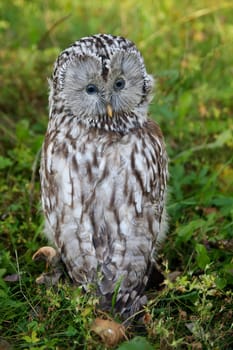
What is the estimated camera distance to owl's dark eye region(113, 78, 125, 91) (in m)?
3.33

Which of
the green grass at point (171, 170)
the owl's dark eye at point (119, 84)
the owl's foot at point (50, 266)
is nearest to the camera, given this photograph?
the green grass at point (171, 170)

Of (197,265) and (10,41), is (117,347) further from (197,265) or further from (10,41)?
(10,41)

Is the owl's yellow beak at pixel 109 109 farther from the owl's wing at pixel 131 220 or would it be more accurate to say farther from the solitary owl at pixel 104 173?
the owl's wing at pixel 131 220

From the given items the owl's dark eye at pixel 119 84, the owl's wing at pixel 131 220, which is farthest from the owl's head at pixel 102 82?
the owl's wing at pixel 131 220

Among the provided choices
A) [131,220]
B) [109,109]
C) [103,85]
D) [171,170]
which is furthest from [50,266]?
[171,170]

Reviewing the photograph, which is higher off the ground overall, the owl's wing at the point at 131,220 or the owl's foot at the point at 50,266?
the owl's wing at the point at 131,220

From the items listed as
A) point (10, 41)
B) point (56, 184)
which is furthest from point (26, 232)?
point (10, 41)

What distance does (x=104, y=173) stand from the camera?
11.0 feet

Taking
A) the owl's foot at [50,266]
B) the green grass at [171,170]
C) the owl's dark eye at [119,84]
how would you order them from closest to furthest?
the green grass at [171,170], the owl's dark eye at [119,84], the owl's foot at [50,266]

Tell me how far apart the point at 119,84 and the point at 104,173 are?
17.6 inches

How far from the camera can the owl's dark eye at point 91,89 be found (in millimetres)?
3312

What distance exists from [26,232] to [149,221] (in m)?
0.96

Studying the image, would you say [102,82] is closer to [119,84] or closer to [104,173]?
[119,84]

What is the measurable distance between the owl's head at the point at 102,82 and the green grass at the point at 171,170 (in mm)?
805
